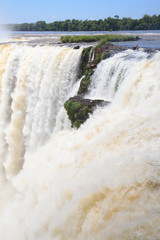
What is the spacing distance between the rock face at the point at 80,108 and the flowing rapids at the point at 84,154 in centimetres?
39

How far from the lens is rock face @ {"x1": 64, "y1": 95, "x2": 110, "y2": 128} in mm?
8438

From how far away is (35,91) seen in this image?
12.2 metres

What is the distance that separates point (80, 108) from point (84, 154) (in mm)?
2702

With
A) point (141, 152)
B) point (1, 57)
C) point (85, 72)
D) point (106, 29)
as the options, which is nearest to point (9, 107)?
point (1, 57)

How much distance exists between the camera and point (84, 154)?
6246 millimetres

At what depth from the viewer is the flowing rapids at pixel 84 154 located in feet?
13.9

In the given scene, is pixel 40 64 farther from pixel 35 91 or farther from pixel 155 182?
pixel 155 182

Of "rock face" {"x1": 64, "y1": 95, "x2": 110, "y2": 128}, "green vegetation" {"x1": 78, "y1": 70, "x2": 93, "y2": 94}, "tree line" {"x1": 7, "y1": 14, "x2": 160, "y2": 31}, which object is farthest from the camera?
"tree line" {"x1": 7, "y1": 14, "x2": 160, "y2": 31}

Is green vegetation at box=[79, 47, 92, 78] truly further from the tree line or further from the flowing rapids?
the tree line

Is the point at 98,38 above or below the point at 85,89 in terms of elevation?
above

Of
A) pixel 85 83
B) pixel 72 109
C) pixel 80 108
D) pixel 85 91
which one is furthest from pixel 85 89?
pixel 80 108

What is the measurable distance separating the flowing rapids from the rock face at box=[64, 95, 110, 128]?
39 centimetres

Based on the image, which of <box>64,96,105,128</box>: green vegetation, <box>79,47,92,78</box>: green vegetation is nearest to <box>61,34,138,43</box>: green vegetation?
<box>79,47,92,78</box>: green vegetation

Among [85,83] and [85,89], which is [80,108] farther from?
[85,83]
